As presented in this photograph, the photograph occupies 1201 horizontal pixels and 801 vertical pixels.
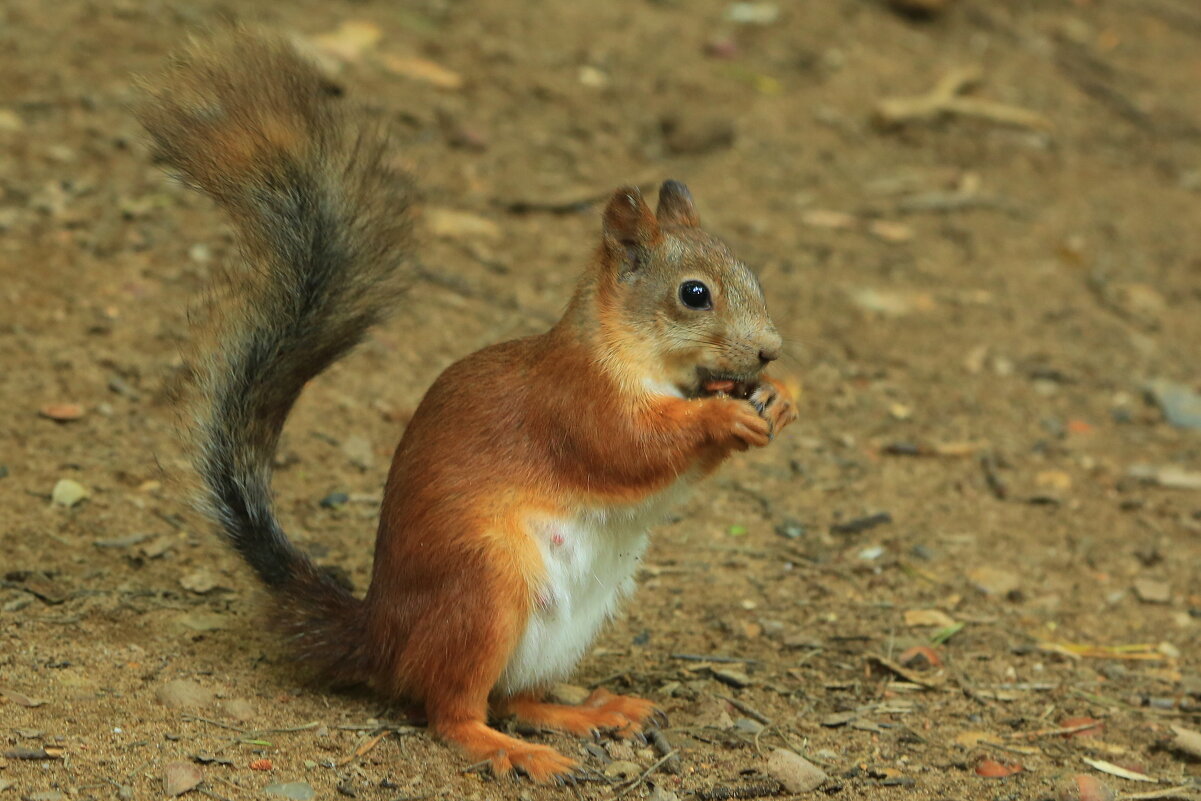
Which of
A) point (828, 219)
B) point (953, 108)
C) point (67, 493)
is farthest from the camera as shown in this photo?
point (953, 108)

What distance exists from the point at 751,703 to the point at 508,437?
2.98 ft

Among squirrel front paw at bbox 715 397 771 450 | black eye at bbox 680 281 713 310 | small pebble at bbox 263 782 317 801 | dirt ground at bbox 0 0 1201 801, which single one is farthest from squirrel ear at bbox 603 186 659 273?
small pebble at bbox 263 782 317 801

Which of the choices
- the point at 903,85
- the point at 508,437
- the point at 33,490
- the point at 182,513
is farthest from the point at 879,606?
the point at 903,85

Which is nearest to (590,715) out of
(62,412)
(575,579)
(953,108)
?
→ (575,579)

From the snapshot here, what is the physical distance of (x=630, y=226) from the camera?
2877 millimetres

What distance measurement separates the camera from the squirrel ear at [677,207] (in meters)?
3.12

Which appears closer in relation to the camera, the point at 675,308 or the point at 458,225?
the point at 675,308

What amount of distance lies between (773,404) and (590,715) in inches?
30.7

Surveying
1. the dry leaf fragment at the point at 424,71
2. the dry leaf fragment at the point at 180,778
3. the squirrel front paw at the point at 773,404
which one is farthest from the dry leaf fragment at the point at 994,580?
the dry leaf fragment at the point at 424,71

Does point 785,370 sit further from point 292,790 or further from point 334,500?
point 292,790

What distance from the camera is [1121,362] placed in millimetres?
5445

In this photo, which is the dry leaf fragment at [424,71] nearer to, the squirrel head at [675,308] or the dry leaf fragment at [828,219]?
the dry leaf fragment at [828,219]

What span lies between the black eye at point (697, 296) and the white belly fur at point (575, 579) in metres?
0.35

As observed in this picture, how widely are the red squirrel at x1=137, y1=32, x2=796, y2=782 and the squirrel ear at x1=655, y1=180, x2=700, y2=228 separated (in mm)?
237
